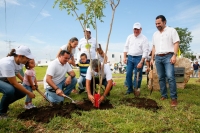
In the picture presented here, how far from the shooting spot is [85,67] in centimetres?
605

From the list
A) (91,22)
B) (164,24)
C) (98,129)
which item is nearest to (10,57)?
(91,22)

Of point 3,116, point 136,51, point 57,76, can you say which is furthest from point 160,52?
point 3,116

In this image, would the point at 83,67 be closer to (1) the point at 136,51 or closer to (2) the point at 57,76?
(2) the point at 57,76

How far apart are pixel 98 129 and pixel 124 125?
0.42 m

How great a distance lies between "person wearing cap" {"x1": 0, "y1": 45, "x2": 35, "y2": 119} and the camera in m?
3.38

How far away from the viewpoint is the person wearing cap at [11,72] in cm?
338

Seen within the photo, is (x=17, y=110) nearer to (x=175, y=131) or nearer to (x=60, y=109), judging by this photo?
(x=60, y=109)

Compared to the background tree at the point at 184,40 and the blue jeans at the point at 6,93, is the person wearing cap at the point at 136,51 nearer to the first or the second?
the blue jeans at the point at 6,93

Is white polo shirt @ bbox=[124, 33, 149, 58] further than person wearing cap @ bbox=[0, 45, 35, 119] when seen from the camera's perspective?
Yes

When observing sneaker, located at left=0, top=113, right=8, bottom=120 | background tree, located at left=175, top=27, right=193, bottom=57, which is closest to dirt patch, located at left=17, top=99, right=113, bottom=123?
sneaker, located at left=0, top=113, right=8, bottom=120

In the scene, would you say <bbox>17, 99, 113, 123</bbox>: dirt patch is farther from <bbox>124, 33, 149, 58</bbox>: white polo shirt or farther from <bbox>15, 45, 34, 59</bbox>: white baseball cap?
<bbox>124, 33, 149, 58</bbox>: white polo shirt

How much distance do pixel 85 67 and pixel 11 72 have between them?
2.87 meters

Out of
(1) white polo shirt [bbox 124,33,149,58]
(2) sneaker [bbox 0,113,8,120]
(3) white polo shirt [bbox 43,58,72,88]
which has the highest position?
(1) white polo shirt [bbox 124,33,149,58]

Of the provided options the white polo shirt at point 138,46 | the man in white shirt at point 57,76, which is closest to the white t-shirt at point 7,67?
the man in white shirt at point 57,76
